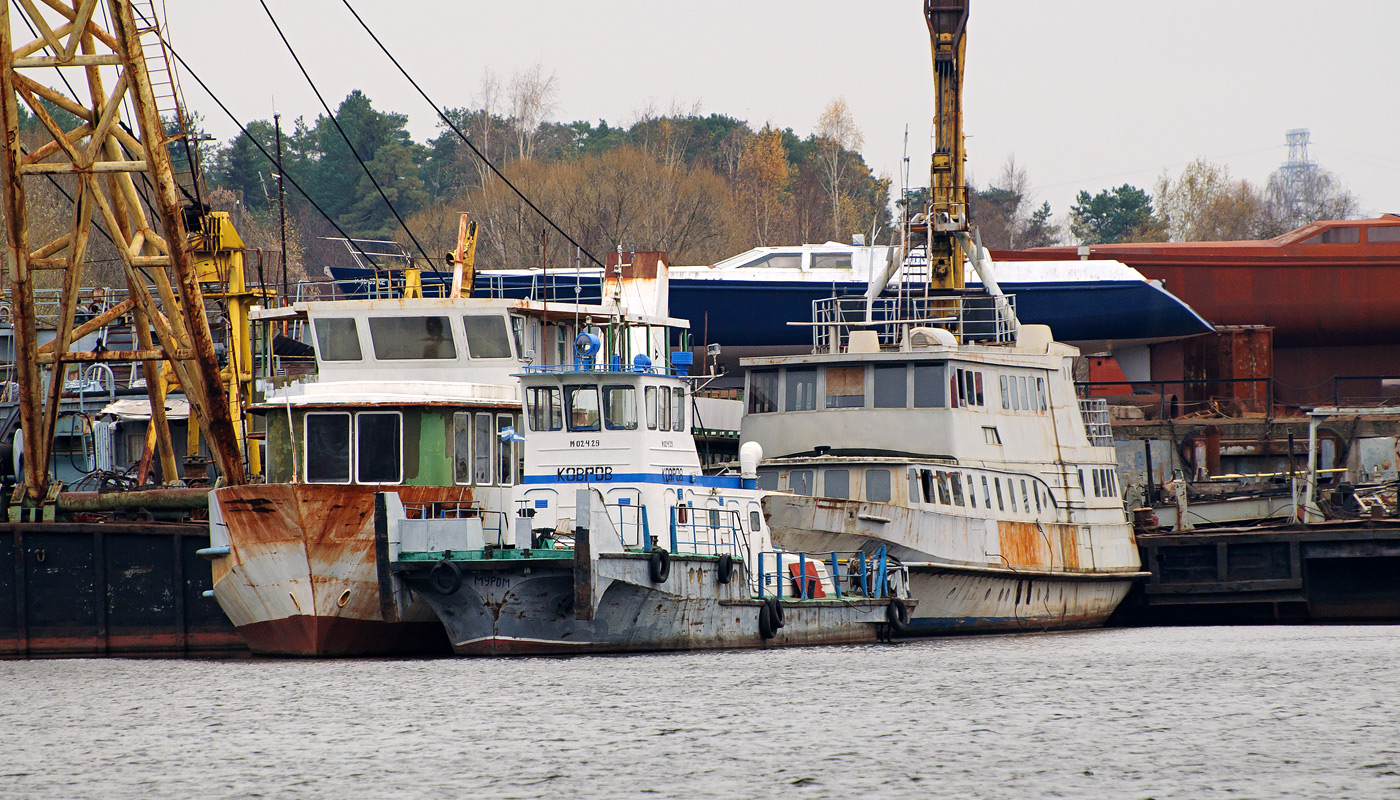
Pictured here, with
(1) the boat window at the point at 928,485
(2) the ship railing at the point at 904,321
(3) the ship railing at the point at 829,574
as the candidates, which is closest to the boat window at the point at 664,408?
(3) the ship railing at the point at 829,574

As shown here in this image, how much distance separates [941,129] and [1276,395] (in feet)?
59.4

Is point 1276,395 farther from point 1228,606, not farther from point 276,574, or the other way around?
point 276,574

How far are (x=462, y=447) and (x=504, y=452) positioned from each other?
1.03 m

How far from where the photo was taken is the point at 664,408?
25.5 meters

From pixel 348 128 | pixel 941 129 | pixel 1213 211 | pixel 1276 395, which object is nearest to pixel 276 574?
pixel 941 129

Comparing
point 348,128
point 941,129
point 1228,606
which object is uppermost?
point 348,128

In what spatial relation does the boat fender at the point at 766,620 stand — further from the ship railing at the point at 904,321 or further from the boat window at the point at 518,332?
the ship railing at the point at 904,321

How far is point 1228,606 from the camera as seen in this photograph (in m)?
34.9

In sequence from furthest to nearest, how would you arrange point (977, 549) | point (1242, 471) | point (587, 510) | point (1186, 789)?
point (1242, 471) → point (977, 549) → point (587, 510) → point (1186, 789)

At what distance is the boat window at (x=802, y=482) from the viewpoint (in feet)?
95.9

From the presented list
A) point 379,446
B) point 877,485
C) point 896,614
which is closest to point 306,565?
point 379,446

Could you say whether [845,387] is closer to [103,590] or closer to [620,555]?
[620,555]

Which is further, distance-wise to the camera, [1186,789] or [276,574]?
[276,574]

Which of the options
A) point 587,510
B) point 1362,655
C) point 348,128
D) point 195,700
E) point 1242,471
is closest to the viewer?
point 195,700
